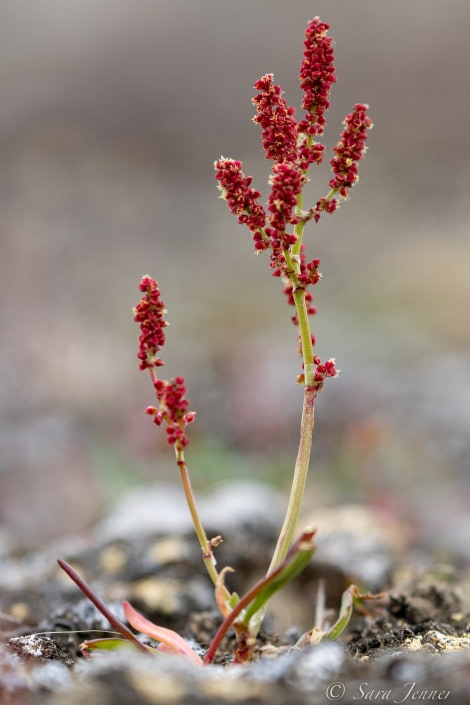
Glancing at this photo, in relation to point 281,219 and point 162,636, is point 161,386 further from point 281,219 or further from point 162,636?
point 162,636

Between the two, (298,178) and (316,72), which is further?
(316,72)

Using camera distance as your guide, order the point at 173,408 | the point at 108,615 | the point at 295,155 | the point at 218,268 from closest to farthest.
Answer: the point at 108,615 → the point at 173,408 → the point at 295,155 → the point at 218,268

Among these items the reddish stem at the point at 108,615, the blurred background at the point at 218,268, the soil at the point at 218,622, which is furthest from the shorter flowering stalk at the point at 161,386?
the blurred background at the point at 218,268

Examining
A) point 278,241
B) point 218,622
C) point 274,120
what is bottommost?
point 218,622

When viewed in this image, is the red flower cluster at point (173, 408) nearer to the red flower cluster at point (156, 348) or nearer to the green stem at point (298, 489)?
the red flower cluster at point (156, 348)

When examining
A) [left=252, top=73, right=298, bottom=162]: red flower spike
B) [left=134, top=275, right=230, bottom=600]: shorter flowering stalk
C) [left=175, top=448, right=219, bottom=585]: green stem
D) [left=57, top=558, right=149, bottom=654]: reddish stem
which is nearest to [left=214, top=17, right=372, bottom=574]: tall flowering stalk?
[left=252, top=73, right=298, bottom=162]: red flower spike

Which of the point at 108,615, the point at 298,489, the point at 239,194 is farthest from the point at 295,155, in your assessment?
the point at 108,615

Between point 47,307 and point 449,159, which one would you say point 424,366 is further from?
point 449,159

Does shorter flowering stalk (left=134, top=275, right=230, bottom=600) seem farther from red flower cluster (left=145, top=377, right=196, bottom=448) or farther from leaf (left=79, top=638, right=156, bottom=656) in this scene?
leaf (left=79, top=638, right=156, bottom=656)
